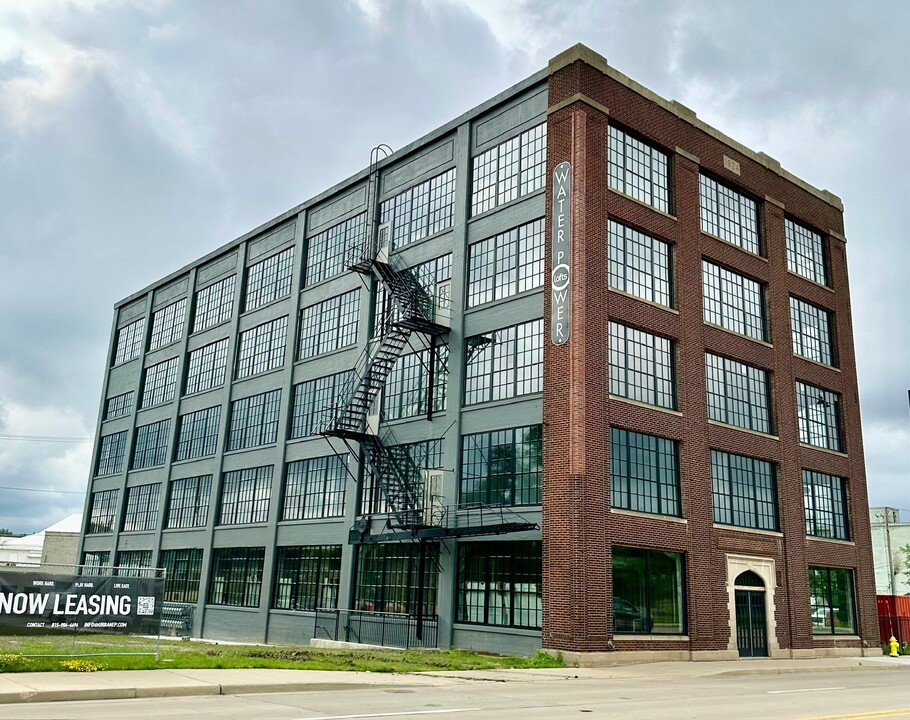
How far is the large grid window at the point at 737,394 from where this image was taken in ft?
108

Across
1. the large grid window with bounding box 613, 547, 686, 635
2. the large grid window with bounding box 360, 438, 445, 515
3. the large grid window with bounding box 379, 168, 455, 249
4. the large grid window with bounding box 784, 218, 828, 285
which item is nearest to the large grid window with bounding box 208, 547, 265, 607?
the large grid window with bounding box 360, 438, 445, 515

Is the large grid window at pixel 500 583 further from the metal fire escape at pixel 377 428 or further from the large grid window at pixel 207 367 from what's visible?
the large grid window at pixel 207 367

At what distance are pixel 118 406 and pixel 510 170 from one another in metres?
34.5

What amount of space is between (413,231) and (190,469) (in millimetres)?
19306

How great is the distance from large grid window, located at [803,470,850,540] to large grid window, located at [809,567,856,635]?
147 cm

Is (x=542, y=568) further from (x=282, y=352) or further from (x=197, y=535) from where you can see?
(x=197, y=535)

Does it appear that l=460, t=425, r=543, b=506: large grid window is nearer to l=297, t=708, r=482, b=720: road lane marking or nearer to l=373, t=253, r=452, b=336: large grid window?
l=373, t=253, r=452, b=336: large grid window

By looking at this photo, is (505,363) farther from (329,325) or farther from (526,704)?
(526,704)

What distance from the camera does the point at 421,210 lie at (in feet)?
120

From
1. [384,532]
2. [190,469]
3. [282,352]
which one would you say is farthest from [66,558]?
[384,532]

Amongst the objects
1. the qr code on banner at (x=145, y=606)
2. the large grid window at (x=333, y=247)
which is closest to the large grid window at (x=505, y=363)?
the large grid window at (x=333, y=247)

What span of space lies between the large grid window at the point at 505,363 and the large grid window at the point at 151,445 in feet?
→ 80.7

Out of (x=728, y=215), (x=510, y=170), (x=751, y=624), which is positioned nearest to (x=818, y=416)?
(x=728, y=215)

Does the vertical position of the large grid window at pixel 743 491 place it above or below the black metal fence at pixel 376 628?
above
